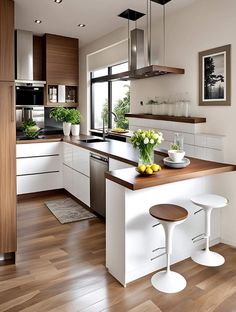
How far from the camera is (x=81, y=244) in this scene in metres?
3.11

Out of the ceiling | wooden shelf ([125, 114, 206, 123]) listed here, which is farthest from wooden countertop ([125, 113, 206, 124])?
the ceiling

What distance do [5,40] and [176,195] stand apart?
2121mm

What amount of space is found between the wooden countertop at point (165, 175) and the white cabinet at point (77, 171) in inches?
61.8

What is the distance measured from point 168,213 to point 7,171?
156cm

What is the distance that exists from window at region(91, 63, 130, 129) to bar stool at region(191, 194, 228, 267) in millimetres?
2404

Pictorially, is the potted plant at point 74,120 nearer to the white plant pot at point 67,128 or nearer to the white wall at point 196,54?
the white plant pot at point 67,128

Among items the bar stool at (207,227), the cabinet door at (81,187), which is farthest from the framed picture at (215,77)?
the cabinet door at (81,187)

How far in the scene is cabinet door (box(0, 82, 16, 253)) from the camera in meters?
2.70

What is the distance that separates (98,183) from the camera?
3723 mm

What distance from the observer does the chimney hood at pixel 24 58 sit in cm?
491

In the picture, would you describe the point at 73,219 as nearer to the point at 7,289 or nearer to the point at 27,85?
the point at 7,289

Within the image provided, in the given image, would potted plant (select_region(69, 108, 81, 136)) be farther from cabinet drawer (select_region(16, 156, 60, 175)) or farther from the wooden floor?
the wooden floor

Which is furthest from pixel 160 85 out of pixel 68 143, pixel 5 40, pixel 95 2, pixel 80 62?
pixel 80 62

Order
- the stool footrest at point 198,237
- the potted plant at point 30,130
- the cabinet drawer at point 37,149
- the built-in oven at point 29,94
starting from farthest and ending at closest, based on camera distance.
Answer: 1. the built-in oven at point 29,94
2. the potted plant at point 30,130
3. the cabinet drawer at point 37,149
4. the stool footrest at point 198,237
